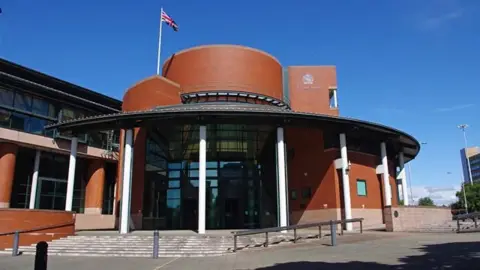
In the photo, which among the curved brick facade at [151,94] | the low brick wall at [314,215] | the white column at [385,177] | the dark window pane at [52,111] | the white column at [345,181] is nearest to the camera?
the white column at [345,181]

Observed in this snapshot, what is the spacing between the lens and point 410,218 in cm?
2227

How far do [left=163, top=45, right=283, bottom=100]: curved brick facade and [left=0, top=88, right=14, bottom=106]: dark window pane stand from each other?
11.3 meters

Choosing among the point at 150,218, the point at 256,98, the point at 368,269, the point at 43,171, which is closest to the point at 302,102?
the point at 256,98

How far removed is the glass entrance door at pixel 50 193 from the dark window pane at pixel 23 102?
5.37 metres

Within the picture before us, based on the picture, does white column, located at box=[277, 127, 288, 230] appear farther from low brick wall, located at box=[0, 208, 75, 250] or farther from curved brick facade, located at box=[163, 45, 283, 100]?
low brick wall, located at box=[0, 208, 75, 250]

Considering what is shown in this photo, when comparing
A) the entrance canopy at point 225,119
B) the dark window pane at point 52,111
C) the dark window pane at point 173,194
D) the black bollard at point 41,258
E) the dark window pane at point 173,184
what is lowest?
the black bollard at point 41,258

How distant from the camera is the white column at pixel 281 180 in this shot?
21680 mm

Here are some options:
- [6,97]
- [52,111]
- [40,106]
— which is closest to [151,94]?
[52,111]

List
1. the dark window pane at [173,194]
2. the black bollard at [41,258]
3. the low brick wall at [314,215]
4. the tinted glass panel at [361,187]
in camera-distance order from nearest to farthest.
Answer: the black bollard at [41,258] → the low brick wall at [314,215] → the tinted glass panel at [361,187] → the dark window pane at [173,194]

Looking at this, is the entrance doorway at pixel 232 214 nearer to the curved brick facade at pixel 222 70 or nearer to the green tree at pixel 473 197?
the curved brick facade at pixel 222 70

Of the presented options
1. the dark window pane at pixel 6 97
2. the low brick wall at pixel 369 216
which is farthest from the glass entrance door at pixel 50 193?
the low brick wall at pixel 369 216

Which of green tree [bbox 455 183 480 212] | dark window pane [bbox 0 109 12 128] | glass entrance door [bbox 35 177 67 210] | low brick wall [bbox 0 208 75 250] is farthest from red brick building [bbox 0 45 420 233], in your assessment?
green tree [bbox 455 183 480 212]

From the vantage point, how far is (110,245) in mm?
17297

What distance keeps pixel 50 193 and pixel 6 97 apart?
7.91m
